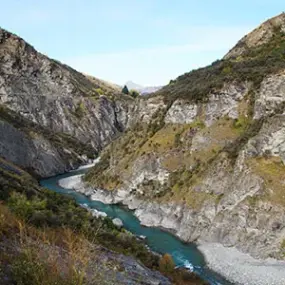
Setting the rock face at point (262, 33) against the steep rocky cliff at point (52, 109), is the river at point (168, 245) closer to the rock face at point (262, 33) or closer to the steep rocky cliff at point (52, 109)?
the rock face at point (262, 33)

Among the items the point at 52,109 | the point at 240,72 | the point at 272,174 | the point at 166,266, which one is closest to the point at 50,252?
the point at 166,266


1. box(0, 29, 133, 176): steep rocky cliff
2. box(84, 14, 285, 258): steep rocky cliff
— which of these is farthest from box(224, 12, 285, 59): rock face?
box(0, 29, 133, 176): steep rocky cliff

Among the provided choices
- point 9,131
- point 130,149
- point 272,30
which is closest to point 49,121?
point 9,131

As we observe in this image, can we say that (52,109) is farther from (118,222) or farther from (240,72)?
(118,222)

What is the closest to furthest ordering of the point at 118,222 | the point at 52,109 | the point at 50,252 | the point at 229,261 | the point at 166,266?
the point at 50,252 → the point at 166,266 → the point at 229,261 → the point at 118,222 → the point at 52,109

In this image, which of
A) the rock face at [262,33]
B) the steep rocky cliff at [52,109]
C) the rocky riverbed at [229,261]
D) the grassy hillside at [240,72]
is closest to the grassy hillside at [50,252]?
the rocky riverbed at [229,261]

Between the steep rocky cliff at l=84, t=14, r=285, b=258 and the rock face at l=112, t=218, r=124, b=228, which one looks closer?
the steep rocky cliff at l=84, t=14, r=285, b=258

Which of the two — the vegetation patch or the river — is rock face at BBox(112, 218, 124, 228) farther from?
the vegetation patch
